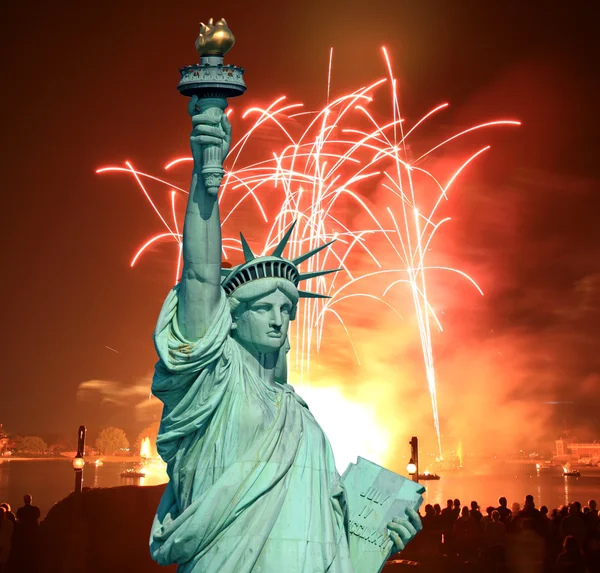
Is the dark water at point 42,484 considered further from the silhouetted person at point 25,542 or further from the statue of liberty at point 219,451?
the statue of liberty at point 219,451

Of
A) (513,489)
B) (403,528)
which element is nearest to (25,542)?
(403,528)

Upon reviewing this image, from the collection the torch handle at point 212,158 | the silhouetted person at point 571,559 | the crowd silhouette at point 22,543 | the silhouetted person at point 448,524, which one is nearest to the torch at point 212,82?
the torch handle at point 212,158

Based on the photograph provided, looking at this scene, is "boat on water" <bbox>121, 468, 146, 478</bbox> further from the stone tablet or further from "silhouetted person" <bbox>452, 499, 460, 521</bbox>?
the stone tablet

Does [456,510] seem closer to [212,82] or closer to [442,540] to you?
[442,540]

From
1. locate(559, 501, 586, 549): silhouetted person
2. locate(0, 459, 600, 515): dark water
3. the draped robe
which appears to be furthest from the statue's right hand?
locate(0, 459, 600, 515): dark water

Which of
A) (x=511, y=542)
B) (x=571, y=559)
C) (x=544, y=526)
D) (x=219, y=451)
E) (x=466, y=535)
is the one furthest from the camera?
(x=466, y=535)

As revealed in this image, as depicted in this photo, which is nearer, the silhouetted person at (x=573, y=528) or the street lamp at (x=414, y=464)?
the silhouetted person at (x=573, y=528)
